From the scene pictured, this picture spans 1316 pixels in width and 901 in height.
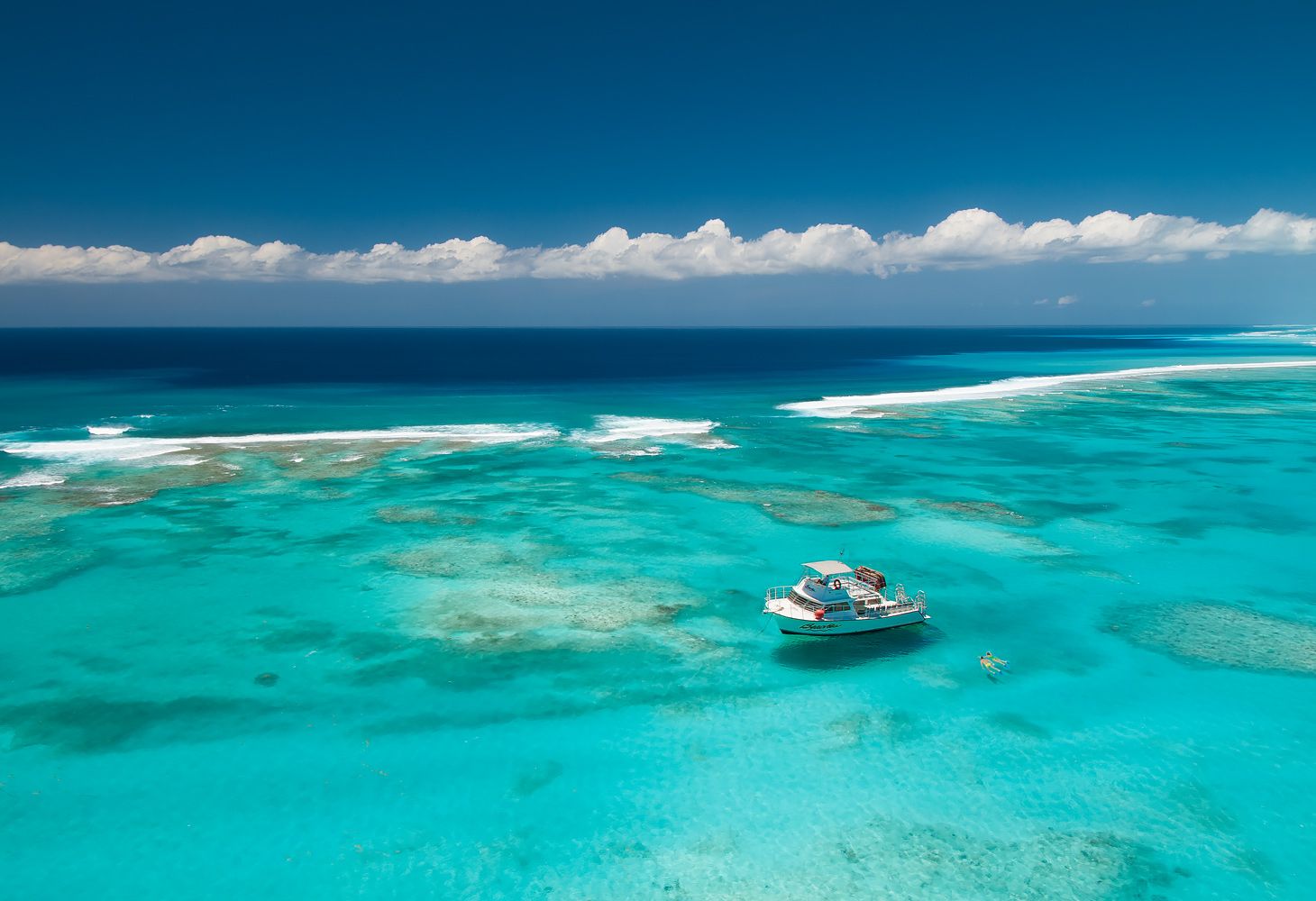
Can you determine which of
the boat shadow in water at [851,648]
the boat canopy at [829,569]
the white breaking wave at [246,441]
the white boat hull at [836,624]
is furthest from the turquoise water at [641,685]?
the white breaking wave at [246,441]

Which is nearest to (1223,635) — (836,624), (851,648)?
(851,648)

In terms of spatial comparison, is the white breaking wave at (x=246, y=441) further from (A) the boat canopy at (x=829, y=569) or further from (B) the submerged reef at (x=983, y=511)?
(A) the boat canopy at (x=829, y=569)

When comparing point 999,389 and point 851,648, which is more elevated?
point 999,389

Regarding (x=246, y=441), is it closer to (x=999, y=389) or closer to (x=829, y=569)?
(x=829, y=569)

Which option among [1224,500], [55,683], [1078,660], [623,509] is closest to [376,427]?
[623,509]

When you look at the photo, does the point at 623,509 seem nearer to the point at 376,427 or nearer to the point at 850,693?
the point at 850,693

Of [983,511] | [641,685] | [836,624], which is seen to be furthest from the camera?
[983,511]
